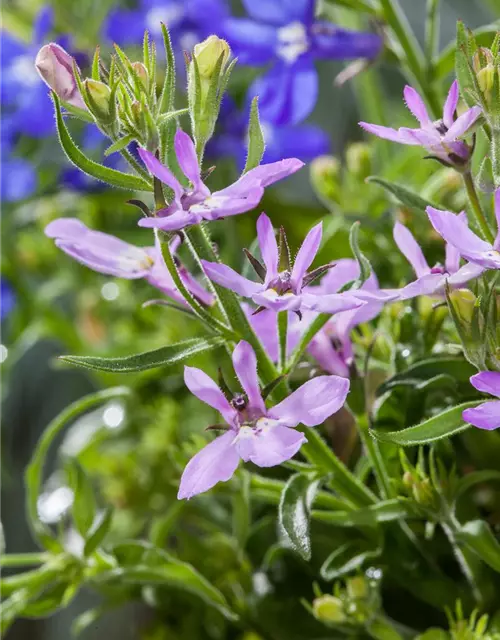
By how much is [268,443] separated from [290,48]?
400 mm

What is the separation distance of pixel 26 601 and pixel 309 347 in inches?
8.7

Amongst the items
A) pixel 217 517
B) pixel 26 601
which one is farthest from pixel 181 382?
pixel 26 601

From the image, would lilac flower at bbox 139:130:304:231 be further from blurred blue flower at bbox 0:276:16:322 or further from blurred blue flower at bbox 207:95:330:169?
blurred blue flower at bbox 0:276:16:322

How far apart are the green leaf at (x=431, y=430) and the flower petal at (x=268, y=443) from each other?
0.12 feet

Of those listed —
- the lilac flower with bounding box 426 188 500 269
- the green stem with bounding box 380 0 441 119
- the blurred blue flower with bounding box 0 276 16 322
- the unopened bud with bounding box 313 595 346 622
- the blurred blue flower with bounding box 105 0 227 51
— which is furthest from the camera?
the blurred blue flower with bounding box 0 276 16 322

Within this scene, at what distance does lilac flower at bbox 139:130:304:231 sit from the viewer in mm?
288

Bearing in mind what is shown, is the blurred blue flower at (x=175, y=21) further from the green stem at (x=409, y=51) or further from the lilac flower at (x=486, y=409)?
the lilac flower at (x=486, y=409)

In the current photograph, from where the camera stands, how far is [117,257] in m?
0.38

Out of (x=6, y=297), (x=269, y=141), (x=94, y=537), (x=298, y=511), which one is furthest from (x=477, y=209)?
(x=6, y=297)

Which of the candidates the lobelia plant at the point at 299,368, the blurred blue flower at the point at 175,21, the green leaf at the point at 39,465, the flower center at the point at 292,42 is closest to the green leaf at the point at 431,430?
the lobelia plant at the point at 299,368

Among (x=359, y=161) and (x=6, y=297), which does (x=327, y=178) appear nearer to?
(x=359, y=161)

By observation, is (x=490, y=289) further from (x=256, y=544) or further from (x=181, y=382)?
(x=181, y=382)

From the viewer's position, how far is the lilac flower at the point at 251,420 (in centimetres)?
30

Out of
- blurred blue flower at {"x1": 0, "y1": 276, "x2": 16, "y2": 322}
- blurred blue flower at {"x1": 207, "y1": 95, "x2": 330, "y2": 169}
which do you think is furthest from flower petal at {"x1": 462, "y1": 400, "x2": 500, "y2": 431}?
blurred blue flower at {"x1": 0, "y1": 276, "x2": 16, "y2": 322}
